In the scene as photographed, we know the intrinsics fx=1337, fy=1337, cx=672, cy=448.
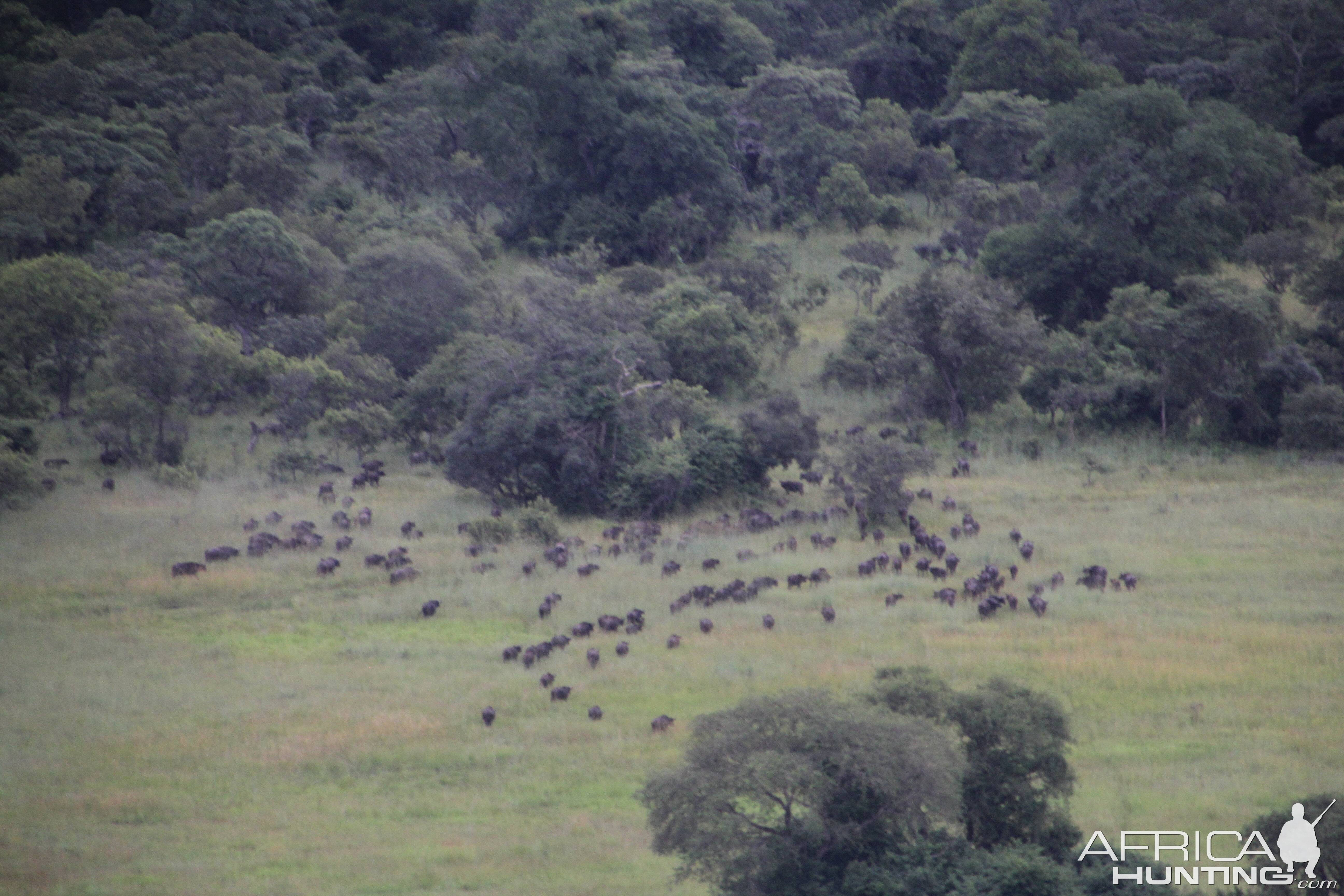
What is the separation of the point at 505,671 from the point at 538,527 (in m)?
9.42

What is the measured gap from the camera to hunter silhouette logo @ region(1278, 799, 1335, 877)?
15.4 metres

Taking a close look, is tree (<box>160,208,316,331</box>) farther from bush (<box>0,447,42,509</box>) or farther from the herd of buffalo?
bush (<box>0,447,42,509</box>)

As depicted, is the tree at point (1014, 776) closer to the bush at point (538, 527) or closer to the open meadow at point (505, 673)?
the open meadow at point (505, 673)

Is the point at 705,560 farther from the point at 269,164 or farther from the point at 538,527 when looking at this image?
the point at 269,164

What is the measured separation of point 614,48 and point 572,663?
45728 mm

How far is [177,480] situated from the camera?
127 ft

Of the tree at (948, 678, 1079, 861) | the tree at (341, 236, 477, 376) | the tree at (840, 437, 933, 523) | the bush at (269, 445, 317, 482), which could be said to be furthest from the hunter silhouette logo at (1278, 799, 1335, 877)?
the tree at (341, 236, 477, 376)

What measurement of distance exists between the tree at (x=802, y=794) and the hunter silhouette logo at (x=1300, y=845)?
381 centimetres

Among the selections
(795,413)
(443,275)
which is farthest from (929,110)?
(795,413)

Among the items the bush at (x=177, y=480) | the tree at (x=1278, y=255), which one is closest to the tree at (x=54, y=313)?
the bush at (x=177, y=480)

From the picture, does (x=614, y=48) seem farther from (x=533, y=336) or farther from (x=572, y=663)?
(x=572, y=663)

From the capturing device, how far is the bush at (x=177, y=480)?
38594mm

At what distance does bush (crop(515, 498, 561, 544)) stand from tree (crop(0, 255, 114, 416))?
18871 millimetres

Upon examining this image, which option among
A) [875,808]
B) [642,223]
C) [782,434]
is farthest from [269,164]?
[875,808]
